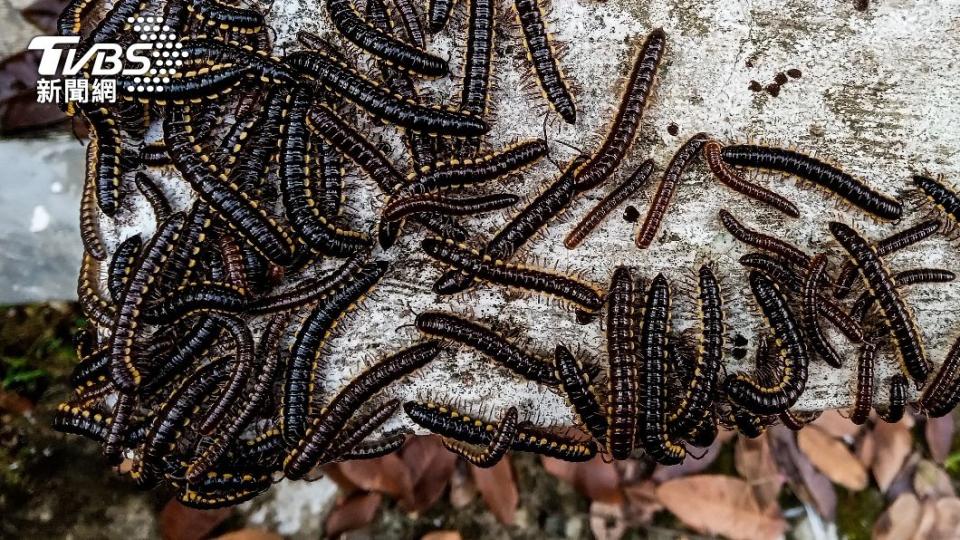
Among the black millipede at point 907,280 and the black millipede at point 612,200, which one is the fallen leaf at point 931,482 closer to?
the black millipede at point 907,280

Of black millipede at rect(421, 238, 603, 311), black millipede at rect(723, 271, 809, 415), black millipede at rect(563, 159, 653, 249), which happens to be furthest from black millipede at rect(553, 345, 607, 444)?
black millipede at rect(723, 271, 809, 415)

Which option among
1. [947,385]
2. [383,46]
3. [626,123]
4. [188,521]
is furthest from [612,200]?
[188,521]

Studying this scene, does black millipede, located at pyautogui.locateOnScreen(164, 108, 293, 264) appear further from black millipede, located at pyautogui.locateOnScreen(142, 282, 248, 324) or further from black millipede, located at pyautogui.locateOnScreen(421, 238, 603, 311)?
black millipede, located at pyautogui.locateOnScreen(421, 238, 603, 311)

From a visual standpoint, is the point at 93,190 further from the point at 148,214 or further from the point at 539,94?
the point at 539,94

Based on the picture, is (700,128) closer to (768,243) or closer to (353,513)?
(768,243)

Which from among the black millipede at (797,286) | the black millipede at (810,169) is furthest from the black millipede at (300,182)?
the black millipede at (797,286)

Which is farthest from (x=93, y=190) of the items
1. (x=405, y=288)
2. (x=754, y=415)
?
(x=754, y=415)
